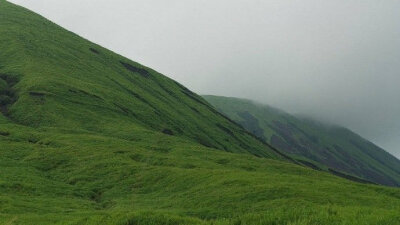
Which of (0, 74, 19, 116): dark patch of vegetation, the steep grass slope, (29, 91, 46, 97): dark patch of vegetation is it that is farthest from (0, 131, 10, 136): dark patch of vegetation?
(29, 91, 46, 97): dark patch of vegetation

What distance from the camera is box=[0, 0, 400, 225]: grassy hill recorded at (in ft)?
120

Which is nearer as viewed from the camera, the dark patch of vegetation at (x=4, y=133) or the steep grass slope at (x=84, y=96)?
the dark patch of vegetation at (x=4, y=133)

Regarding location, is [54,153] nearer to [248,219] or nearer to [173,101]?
[248,219]

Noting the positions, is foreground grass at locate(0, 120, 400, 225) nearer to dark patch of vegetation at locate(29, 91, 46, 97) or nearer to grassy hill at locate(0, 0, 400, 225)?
grassy hill at locate(0, 0, 400, 225)

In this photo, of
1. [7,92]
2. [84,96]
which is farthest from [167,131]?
[7,92]

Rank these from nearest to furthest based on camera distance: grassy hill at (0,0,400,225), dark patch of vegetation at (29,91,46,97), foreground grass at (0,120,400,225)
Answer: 1. foreground grass at (0,120,400,225)
2. grassy hill at (0,0,400,225)
3. dark patch of vegetation at (29,91,46,97)

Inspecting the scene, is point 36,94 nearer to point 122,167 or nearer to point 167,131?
point 167,131

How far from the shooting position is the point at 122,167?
68125 mm

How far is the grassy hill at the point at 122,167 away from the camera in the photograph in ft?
120

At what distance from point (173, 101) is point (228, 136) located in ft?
97.0

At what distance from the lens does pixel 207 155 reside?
9512 centimetres

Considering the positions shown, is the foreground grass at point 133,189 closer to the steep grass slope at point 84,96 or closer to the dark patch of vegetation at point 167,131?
the steep grass slope at point 84,96

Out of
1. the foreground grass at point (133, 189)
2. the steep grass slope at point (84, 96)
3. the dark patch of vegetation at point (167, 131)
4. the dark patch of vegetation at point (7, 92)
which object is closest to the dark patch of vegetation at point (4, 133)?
the foreground grass at point (133, 189)

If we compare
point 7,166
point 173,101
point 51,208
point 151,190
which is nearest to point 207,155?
point 151,190
